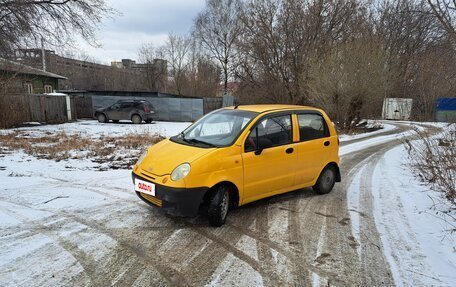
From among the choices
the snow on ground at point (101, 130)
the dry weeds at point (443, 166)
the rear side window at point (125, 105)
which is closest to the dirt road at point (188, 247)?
the dry weeds at point (443, 166)

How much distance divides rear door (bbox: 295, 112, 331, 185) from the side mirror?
0.71 metres

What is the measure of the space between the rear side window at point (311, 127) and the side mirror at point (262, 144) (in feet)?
2.73

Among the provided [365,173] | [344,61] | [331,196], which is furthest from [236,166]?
[344,61]

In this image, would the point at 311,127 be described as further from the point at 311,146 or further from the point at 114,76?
the point at 114,76

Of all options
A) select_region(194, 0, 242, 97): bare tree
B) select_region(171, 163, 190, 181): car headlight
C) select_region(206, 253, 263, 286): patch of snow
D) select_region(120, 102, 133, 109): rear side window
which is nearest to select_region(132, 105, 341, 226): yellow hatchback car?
select_region(171, 163, 190, 181): car headlight

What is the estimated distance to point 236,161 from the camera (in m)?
4.30

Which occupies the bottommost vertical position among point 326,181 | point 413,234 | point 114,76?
point 413,234

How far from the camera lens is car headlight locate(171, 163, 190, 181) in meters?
3.90

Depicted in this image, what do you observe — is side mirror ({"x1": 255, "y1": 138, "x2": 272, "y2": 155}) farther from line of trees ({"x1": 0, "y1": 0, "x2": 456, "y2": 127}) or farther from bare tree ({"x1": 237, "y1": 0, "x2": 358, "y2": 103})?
bare tree ({"x1": 237, "y1": 0, "x2": 358, "y2": 103})

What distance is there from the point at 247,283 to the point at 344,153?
344 inches

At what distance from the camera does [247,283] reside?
9.81ft

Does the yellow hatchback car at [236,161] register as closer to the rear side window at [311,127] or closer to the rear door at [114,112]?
the rear side window at [311,127]

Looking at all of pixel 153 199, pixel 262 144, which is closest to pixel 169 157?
pixel 153 199

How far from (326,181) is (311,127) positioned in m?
1.19
